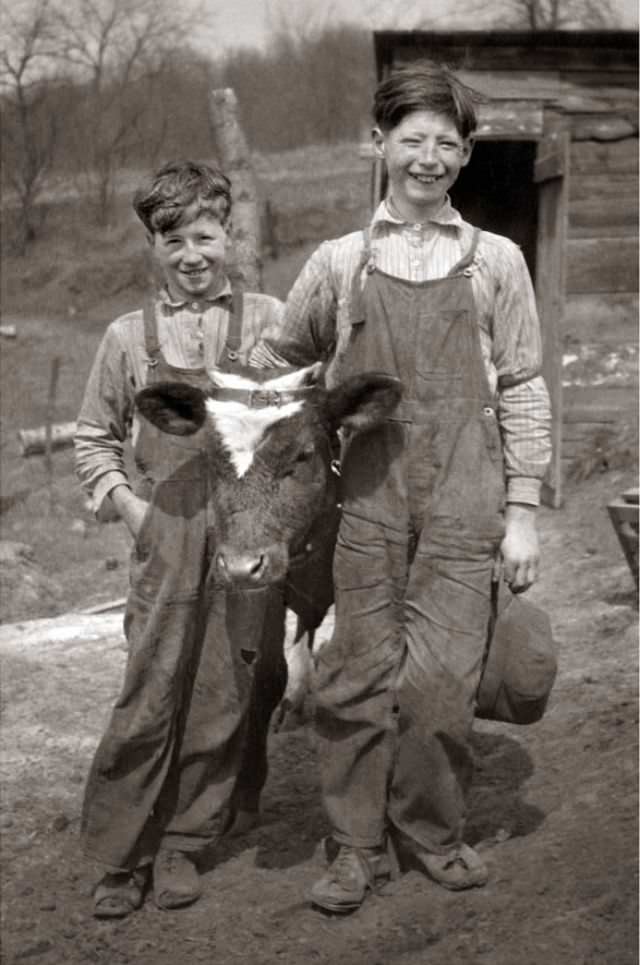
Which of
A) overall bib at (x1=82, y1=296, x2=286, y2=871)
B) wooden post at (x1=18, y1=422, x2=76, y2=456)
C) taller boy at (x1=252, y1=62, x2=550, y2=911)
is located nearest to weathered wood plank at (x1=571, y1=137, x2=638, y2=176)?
wooden post at (x1=18, y1=422, x2=76, y2=456)

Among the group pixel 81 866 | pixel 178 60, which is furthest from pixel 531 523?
pixel 178 60

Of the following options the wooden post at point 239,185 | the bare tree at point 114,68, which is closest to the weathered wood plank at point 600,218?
the wooden post at point 239,185

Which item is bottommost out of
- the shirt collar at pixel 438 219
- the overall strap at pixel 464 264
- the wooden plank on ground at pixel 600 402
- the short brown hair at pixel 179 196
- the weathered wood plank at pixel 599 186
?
the wooden plank on ground at pixel 600 402

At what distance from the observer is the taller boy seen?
3.97 m

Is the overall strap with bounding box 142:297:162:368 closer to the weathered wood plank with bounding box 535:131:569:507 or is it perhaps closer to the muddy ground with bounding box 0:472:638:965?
the muddy ground with bounding box 0:472:638:965

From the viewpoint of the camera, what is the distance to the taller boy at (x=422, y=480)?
397 centimetres

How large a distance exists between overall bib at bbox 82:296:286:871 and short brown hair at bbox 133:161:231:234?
0.28 m

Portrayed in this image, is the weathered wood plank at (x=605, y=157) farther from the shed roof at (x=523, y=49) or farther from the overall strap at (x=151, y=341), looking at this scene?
the overall strap at (x=151, y=341)

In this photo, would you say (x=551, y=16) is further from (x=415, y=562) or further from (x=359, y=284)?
(x=415, y=562)

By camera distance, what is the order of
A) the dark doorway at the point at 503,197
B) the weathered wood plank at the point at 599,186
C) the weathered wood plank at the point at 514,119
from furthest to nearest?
the dark doorway at the point at 503,197 → the weathered wood plank at the point at 599,186 → the weathered wood plank at the point at 514,119

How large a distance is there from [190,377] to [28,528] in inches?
318

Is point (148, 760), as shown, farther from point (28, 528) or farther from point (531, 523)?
point (28, 528)

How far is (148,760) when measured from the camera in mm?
4215

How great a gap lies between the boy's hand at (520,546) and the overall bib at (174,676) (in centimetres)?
77
